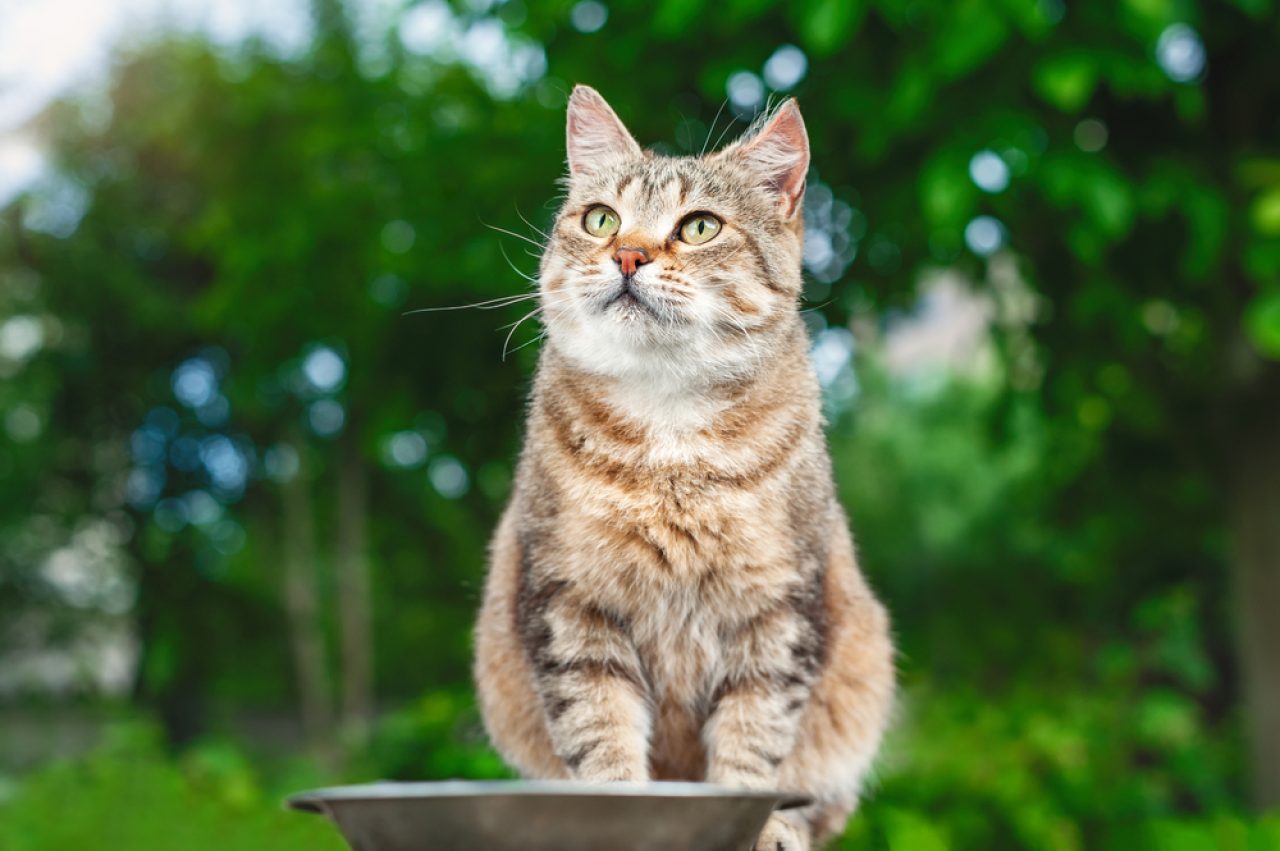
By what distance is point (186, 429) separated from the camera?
14.7 m

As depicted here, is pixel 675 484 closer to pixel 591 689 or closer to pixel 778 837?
pixel 591 689

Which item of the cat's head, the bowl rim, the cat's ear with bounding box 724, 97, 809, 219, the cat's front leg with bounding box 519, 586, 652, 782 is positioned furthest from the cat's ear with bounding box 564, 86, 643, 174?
the bowl rim

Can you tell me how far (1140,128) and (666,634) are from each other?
3958 millimetres

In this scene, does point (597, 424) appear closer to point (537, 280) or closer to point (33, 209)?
point (537, 280)

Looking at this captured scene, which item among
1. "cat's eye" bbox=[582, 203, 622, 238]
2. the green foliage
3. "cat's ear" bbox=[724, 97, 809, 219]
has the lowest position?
the green foliage

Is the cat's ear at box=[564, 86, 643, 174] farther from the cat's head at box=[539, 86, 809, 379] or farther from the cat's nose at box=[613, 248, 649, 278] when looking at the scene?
the cat's nose at box=[613, 248, 649, 278]

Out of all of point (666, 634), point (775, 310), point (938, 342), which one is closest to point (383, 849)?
point (666, 634)

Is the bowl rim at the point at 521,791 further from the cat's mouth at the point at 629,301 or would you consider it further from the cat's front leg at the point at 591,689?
the cat's mouth at the point at 629,301

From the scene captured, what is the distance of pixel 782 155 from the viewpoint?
1987 mm

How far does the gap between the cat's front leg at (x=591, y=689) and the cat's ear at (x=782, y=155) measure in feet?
2.39

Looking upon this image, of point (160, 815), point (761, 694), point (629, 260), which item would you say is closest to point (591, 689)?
point (761, 694)

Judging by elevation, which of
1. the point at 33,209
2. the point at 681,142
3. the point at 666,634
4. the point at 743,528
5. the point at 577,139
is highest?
the point at 33,209

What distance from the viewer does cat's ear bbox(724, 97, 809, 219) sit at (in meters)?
1.95

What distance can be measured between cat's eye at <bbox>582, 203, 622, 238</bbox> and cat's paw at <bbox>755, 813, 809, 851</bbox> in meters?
0.97
